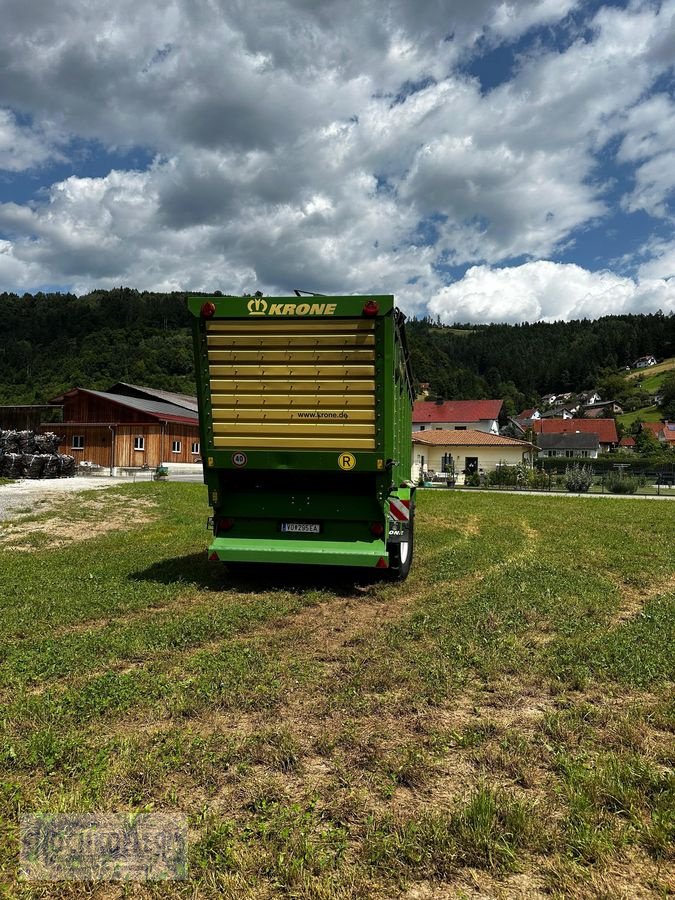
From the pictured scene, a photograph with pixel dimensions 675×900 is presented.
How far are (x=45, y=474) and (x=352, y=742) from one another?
31.5m

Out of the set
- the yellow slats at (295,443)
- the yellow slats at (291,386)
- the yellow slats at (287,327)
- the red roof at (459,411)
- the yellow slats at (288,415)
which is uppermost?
the red roof at (459,411)

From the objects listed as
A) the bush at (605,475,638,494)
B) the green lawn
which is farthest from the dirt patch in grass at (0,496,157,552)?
the green lawn

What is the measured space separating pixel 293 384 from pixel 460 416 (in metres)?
64.9

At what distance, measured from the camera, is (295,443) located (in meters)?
7.23

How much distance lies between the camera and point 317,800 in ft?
9.36

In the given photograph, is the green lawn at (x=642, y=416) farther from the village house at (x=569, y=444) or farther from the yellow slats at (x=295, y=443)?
the yellow slats at (x=295, y=443)

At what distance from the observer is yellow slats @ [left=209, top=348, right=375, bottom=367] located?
7012mm

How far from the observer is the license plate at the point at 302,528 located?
7.64 meters

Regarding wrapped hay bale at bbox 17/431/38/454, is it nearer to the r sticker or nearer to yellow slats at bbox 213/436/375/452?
yellow slats at bbox 213/436/375/452

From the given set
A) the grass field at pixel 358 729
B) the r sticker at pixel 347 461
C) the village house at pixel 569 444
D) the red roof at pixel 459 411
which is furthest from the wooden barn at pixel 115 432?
the village house at pixel 569 444

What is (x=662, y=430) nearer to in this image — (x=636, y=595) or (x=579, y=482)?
(x=579, y=482)

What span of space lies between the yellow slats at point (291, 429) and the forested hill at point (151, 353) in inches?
1602

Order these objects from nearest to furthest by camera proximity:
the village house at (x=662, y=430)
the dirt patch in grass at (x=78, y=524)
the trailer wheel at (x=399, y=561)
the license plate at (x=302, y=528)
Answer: the license plate at (x=302, y=528) → the trailer wheel at (x=399, y=561) → the dirt patch in grass at (x=78, y=524) → the village house at (x=662, y=430)

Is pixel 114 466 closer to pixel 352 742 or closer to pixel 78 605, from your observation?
pixel 78 605
